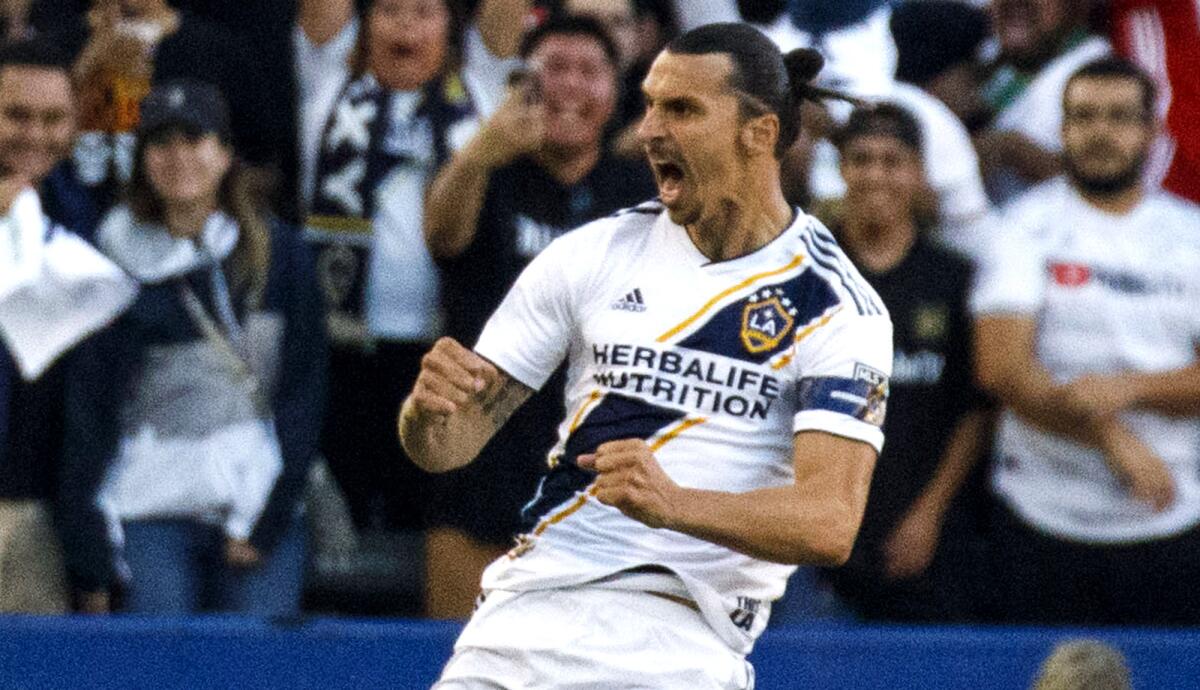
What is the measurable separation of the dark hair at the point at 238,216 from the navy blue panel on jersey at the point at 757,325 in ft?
8.64

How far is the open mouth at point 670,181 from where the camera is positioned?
4.29 metres

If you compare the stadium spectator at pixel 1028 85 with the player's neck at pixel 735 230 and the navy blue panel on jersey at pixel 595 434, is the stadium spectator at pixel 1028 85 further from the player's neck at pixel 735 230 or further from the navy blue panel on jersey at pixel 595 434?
the navy blue panel on jersey at pixel 595 434

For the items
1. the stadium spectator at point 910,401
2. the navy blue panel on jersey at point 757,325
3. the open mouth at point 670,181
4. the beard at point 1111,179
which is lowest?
the stadium spectator at point 910,401

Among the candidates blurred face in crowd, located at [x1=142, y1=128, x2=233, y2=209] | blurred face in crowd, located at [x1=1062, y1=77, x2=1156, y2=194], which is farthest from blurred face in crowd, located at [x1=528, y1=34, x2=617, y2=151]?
blurred face in crowd, located at [x1=1062, y1=77, x2=1156, y2=194]

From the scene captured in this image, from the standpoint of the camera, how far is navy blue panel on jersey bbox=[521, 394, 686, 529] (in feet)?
14.1

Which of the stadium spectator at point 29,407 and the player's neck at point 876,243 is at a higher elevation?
the player's neck at point 876,243

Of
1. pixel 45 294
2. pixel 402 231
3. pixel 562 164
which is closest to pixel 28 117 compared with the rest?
pixel 45 294

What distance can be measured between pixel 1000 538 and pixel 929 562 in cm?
25

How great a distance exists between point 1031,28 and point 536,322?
3.84m

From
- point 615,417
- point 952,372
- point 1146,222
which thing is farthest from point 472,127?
point 615,417

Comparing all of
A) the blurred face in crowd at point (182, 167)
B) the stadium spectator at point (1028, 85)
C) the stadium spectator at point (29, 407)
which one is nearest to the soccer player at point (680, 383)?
the stadium spectator at point (29, 407)

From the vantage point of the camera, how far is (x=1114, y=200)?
6.79 m

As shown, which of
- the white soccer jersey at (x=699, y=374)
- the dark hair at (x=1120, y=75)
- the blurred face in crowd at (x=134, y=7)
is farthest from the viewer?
the blurred face in crowd at (x=134, y=7)

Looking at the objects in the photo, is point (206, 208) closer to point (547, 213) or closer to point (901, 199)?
point (547, 213)
